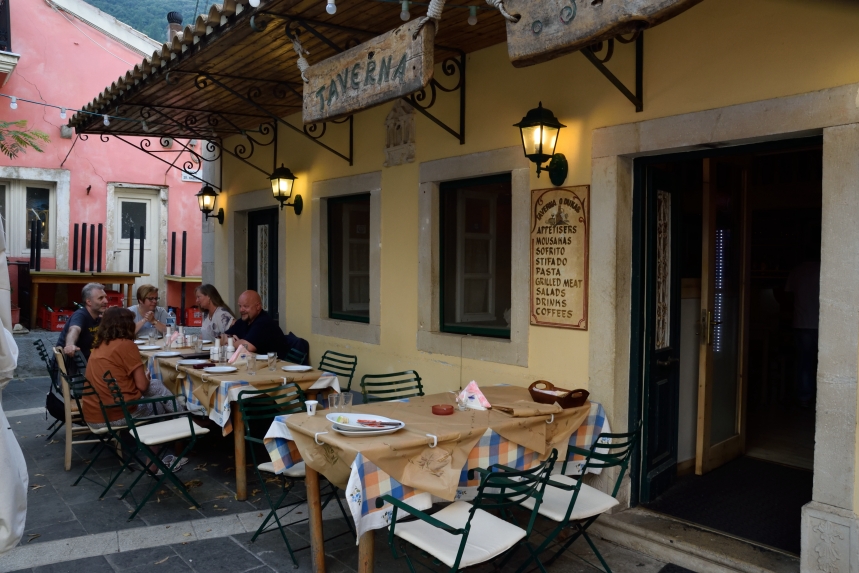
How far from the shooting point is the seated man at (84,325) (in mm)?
6053

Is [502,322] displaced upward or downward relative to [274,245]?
downward

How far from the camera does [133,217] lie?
1473 cm

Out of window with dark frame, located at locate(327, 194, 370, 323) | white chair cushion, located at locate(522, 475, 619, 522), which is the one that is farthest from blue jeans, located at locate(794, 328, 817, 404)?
window with dark frame, located at locate(327, 194, 370, 323)

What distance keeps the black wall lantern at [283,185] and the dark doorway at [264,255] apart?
0.93 m

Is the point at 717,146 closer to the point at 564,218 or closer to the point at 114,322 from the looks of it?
the point at 564,218

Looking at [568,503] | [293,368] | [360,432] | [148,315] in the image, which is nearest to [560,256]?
[568,503]

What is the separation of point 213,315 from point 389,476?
4.87m

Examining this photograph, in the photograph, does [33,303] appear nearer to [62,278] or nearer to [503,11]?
[62,278]

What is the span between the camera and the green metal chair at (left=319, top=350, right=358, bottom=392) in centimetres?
639

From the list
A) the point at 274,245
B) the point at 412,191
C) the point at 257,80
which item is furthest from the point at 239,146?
the point at 412,191

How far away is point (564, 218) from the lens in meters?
4.53

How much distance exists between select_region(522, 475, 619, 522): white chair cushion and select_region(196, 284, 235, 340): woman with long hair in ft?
15.5

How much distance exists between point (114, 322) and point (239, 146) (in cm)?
424

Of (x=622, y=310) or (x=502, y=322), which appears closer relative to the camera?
(x=622, y=310)
